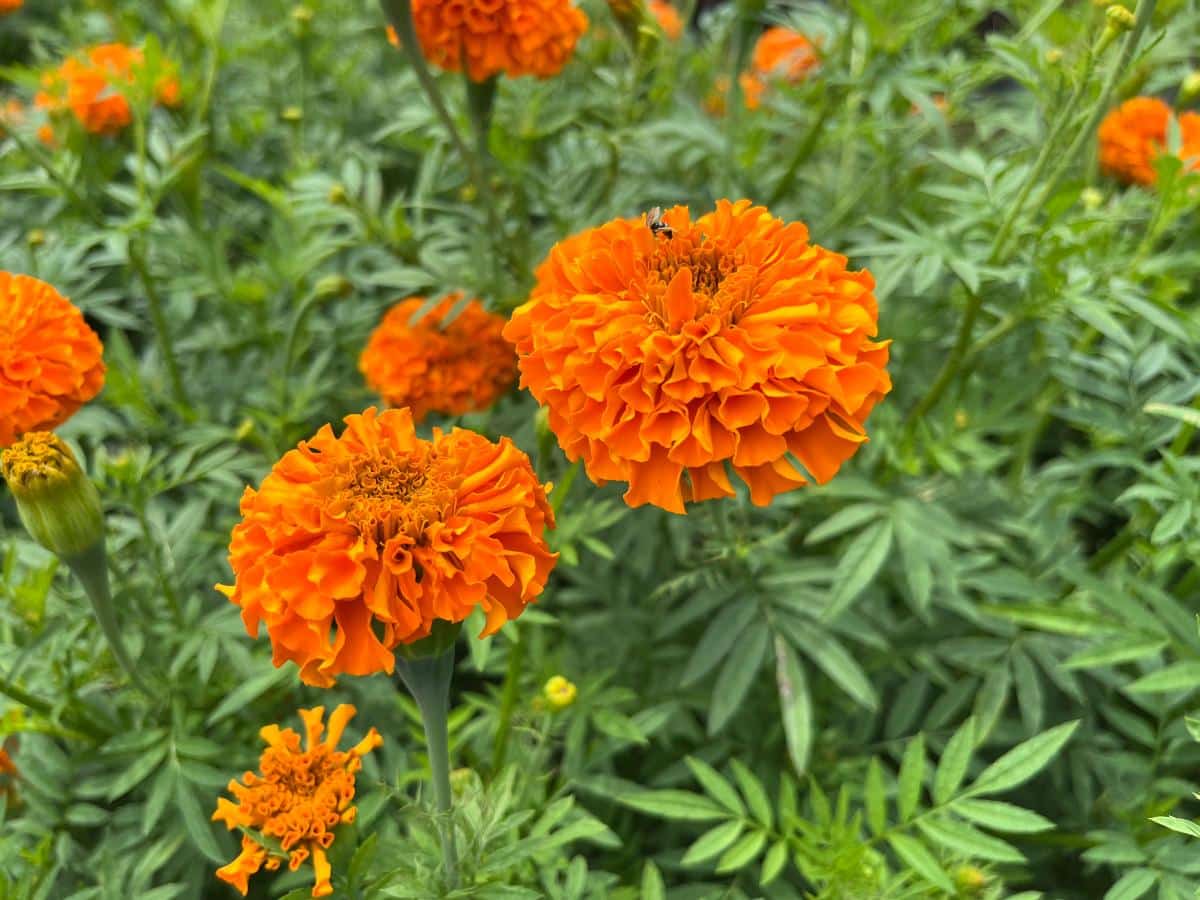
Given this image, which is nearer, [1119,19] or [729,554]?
[1119,19]

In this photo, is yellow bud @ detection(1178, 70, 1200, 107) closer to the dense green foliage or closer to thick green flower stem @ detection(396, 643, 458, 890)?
the dense green foliage

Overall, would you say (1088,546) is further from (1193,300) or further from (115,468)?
Answer: (115,468)

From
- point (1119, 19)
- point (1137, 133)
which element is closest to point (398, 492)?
point (1119, 19)

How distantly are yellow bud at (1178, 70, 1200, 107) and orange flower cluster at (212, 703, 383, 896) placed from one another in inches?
69.6

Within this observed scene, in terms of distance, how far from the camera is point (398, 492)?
2.77ft

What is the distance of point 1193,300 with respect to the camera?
2.33m

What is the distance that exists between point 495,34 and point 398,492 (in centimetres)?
80

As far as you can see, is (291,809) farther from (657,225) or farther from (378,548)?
(657,225)

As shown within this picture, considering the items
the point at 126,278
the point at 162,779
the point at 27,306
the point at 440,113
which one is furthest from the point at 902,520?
the point at 126,278

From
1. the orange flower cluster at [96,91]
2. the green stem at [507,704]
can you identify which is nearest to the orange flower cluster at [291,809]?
the green stem at [507,704]

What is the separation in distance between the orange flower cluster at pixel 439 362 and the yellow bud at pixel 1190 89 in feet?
4.27

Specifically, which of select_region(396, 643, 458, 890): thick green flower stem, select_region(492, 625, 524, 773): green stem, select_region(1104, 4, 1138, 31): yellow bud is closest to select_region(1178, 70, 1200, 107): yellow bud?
select_region(1104, 4, 1138, 31): yellow bud

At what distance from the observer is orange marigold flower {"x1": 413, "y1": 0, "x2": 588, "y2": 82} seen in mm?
1319

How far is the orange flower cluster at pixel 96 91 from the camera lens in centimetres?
179
